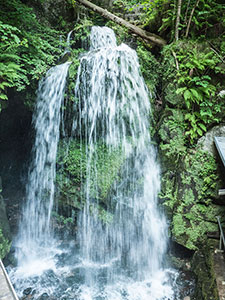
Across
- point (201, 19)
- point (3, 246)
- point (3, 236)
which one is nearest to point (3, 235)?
point (3, 236)

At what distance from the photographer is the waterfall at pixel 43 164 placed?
602 cm

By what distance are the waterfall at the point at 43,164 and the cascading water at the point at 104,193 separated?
1.2 inches

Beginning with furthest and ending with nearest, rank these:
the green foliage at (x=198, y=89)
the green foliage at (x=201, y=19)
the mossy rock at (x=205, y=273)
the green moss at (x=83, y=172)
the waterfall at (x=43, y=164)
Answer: the waterfall at (x=43, y=164) → the green foliage at (x=201, y=19) → the green moss at (x=83, y=172) → the green foliage at (x=198, y=89) → the mossy rock at (x=205, y=273)

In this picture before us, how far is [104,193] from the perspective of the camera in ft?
17.4

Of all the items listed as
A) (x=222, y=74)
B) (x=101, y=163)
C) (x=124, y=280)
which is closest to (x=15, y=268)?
(x=124, y=280)

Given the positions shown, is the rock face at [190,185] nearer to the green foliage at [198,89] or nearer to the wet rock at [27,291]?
the green foliage at [198,89]

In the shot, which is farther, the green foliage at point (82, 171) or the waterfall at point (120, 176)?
the green foliage at point (82, 171)

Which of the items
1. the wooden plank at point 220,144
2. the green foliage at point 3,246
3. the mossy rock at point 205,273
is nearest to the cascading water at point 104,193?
the green foliage at point 3,246

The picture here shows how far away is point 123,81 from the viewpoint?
18.6 feet

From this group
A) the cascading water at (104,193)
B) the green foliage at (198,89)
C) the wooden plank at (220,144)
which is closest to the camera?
the wooden plank at (220,144)

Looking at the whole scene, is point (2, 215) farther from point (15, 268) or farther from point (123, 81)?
point (123, 81)

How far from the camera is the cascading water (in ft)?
15.7

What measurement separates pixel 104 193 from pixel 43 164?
2258mm

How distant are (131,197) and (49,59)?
4582 mm
